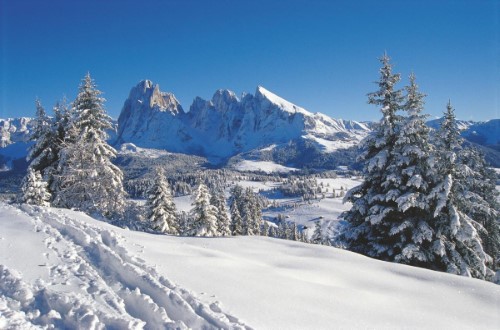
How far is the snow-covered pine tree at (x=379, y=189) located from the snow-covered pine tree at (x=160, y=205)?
18458 mm

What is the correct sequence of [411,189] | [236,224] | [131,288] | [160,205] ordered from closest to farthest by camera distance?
[131,288]
[411,189]
[160,205]
[236,224]

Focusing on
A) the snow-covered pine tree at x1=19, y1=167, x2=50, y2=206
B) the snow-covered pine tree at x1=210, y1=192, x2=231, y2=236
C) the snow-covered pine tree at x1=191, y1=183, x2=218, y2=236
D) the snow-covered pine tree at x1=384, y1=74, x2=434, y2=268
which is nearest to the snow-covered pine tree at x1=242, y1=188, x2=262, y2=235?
the snow-covered pine tree at x1=210, y1=192, x2=231, y2=236

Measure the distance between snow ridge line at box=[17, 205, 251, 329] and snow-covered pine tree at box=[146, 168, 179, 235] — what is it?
19.9 metres

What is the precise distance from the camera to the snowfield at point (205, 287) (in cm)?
591

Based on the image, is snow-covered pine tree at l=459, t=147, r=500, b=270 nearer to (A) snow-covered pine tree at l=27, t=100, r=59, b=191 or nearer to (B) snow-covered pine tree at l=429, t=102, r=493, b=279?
(B) snow-covered pine tree at l=429, t=102, r=493, b=279

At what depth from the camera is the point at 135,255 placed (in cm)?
879

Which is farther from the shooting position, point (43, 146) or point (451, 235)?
point (43, 146)

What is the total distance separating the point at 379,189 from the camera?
1625 centimetres

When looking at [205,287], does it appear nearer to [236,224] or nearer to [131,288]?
[131,288]

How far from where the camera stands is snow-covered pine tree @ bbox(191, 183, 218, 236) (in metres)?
30.2

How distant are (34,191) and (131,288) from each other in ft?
68.5

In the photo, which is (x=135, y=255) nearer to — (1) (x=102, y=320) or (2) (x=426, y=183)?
(1) (x=102, y=320)

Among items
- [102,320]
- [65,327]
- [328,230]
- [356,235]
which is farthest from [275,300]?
[328,230]

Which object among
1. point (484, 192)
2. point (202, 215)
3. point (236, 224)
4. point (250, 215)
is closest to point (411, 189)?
point (484, 192)
